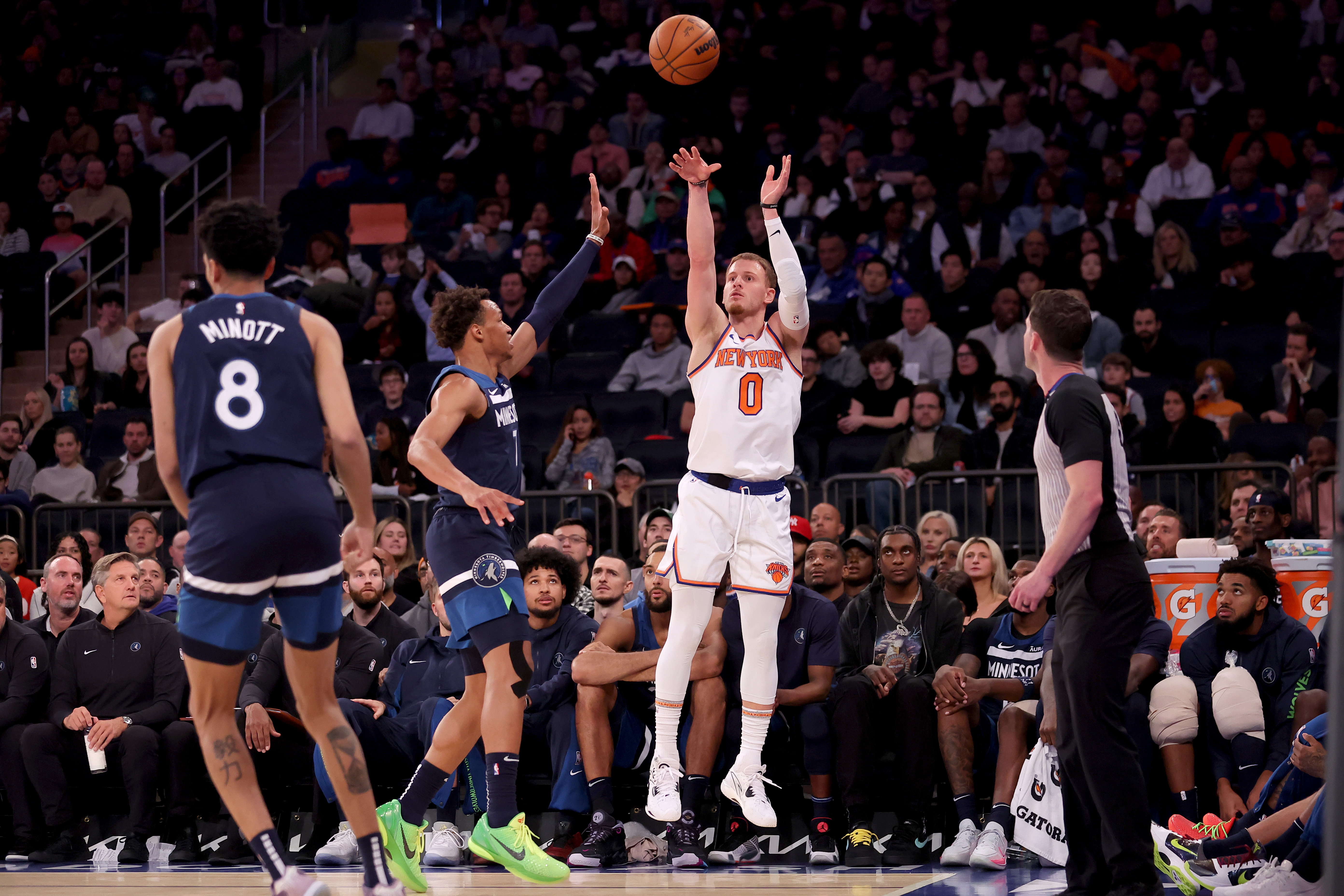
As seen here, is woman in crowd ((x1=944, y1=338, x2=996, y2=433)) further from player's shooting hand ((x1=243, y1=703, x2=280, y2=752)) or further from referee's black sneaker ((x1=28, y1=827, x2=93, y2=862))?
referee's black sneaker ((x1=28, y1=827, x2=93, y2=862))

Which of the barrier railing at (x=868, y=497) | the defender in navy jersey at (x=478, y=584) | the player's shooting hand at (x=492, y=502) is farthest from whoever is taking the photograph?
the barrier railing at (x=868, y=497)

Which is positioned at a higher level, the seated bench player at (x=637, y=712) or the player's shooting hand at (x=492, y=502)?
the player's shooting hand at (x=492, y=502)

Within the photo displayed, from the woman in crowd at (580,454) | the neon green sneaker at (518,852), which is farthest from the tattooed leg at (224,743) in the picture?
the woman in crowd at (580,454)

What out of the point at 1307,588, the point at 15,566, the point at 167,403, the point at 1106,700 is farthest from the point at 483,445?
the point at 15,566

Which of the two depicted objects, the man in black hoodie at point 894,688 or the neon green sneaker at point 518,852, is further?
the man in black hoodie at point 894,688

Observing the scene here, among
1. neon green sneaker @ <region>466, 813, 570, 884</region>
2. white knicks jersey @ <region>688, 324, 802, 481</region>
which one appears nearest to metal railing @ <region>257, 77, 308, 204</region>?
white knicks jersey @ <region>688, 324, 802, 481</region>

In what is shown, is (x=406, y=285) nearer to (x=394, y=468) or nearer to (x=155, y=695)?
A: (x=394, y=468)

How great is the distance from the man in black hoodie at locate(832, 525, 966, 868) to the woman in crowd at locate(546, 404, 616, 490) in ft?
12.4

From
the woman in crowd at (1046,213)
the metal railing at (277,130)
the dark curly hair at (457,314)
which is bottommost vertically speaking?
the dark curly hair at (457,314)

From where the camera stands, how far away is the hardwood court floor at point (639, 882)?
6.45 metres

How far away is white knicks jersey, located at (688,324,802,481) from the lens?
696 cm

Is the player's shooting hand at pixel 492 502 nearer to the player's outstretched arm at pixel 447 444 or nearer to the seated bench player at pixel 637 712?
the player's outstretched arm at pixel 447 444

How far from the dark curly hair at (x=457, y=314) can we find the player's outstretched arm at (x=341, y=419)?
148 centimetres

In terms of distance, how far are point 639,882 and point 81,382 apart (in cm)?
1039
